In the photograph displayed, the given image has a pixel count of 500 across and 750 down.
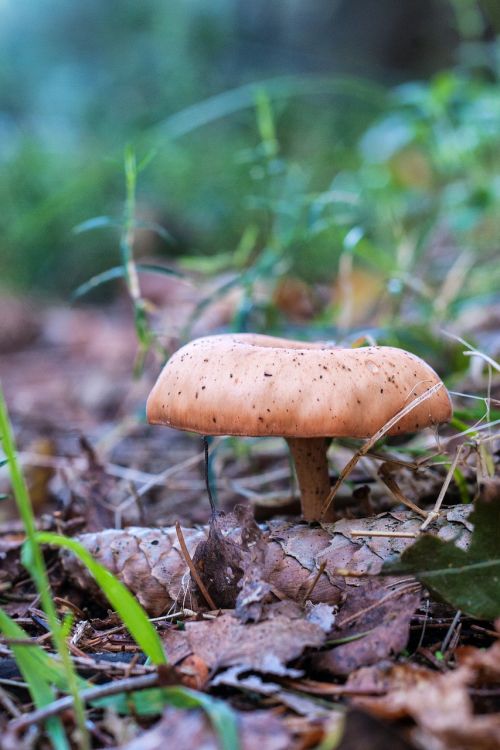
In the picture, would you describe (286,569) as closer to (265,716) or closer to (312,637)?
(312,637)

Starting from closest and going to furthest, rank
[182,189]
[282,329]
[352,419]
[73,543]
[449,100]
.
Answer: [73,543], [352,419], [282,329], [449,100], [182,189]

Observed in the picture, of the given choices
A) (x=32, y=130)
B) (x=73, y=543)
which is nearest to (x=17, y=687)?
(x=73, y=543)

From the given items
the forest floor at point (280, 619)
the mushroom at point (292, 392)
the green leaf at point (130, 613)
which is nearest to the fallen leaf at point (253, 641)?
the forest floor at point (280, 619)

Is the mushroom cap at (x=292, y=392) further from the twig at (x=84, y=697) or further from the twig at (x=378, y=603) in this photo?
the twig at (x=84, y=697)

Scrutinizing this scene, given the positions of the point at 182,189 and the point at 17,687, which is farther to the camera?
the point at 182,189

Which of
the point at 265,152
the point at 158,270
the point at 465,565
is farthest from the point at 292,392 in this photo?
the point at 265,152
